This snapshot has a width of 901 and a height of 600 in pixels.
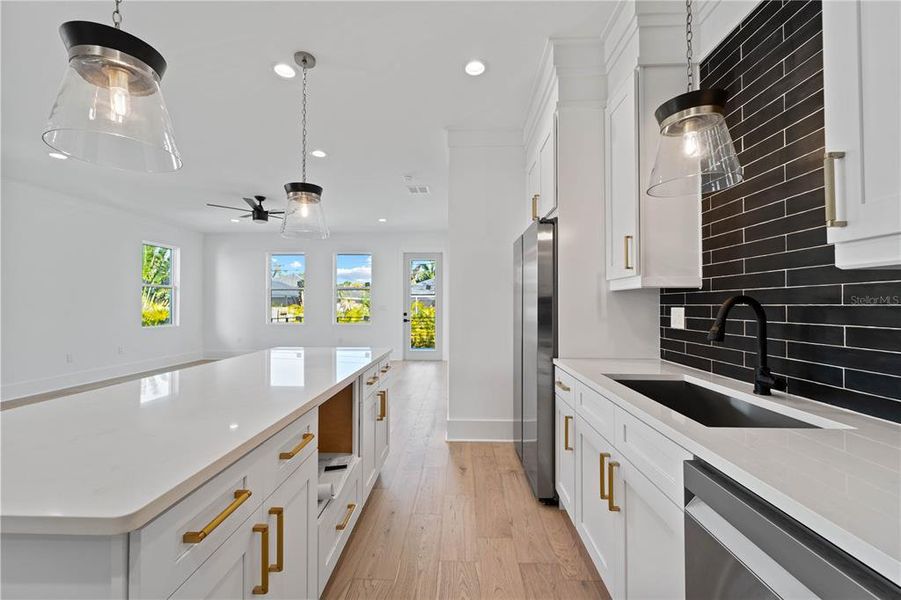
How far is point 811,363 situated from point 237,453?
179cm

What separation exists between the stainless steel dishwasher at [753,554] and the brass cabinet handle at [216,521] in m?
1.03

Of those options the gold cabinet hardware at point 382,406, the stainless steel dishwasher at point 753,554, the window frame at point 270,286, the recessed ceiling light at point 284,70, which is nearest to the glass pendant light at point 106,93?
the recessed ceiling light at point 284,70

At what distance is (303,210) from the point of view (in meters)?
2.36

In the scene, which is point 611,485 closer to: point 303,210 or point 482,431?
point 482,431

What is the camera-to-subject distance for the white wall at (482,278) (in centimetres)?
335

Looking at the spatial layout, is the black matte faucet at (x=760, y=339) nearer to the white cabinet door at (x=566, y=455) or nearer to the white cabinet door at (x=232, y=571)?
the white cabinet door at (x=566, y=455)

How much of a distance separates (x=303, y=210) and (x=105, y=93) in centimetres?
123

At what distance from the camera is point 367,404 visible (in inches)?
82.7

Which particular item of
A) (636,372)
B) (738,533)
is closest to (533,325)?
(636,372)

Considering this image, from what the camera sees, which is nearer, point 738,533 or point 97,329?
point 738,533

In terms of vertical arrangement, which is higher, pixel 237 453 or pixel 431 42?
pixel 431 42

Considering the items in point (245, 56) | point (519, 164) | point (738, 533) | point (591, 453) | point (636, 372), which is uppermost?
point (245, 56)

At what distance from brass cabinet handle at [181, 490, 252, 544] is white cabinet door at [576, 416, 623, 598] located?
3.96ft

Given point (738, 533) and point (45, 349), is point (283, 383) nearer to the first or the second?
point (738, 533)
